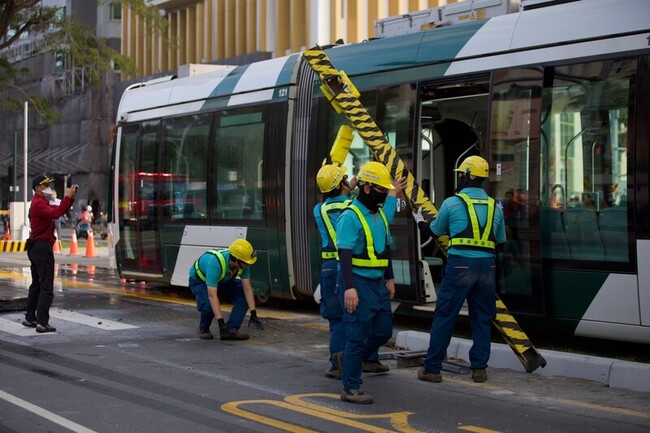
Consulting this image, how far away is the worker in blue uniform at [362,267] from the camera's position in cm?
782

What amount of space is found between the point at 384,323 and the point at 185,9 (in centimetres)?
4916

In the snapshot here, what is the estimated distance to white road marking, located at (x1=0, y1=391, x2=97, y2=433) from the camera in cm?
693

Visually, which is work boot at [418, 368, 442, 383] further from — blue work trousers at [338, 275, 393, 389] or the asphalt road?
blue work trousers at [338, 275, 393, 389]

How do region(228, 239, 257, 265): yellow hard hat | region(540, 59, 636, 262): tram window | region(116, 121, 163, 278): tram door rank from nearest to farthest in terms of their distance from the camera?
region(540, 59, 636, 262): tram window
region(228, 239, 257, 265): yellow hard hat
region(116, 121, 163, 278): tram door

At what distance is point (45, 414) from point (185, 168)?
8843 mm

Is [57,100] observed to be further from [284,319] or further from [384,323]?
[384,323]

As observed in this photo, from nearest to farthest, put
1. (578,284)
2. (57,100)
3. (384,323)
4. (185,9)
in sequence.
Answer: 1. (384,323)
2. (578,284)
3. (185,9)
4. (57,100)

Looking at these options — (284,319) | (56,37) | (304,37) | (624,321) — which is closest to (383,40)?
(284,319)

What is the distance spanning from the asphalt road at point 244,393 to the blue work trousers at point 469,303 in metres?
0.26

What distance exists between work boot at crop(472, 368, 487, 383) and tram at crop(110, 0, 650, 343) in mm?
1579

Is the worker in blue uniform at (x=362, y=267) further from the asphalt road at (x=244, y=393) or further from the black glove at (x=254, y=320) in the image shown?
A: the black glove at (x=254, y=320)

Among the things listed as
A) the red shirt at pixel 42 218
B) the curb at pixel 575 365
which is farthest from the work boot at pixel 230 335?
the red shirt at pixel 42 218

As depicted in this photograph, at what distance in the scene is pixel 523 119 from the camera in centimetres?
1048

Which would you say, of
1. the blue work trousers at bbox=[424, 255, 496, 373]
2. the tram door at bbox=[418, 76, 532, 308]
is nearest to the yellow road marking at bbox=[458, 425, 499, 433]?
the blue work trousers at bbox=[424, 255, 496, 373]
